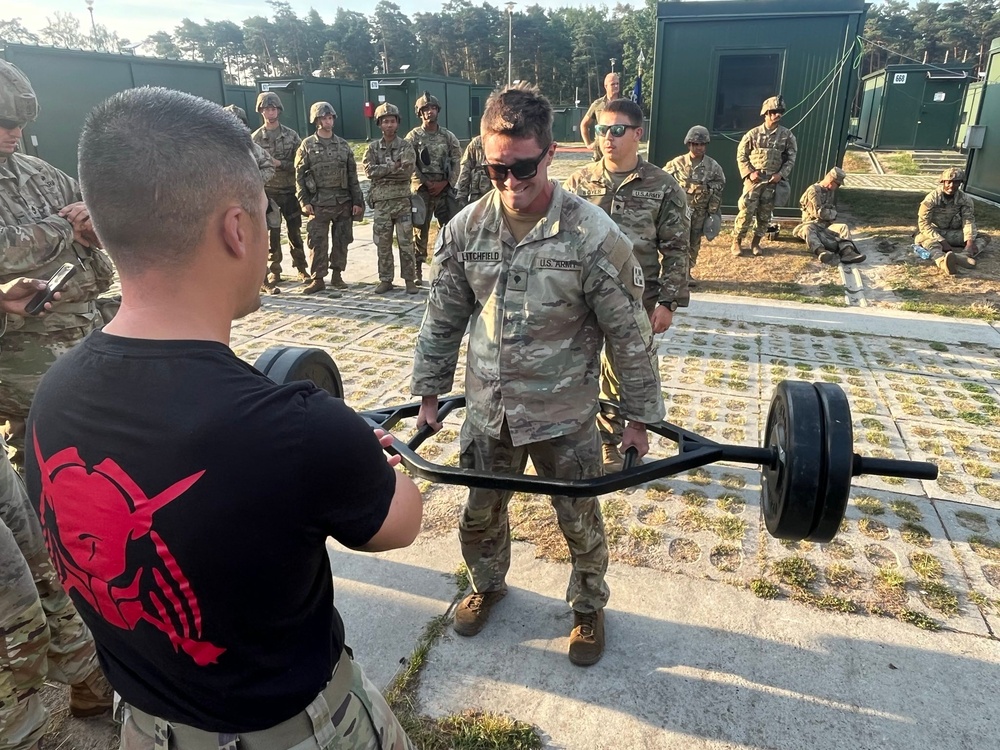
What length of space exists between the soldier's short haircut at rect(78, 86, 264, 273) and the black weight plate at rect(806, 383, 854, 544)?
181 centimetres

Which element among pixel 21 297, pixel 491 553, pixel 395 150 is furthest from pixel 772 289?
pixel 21 297

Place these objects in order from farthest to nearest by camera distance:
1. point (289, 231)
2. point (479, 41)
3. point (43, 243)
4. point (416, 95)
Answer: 1. point (479, 41)
2. point (416, 95)
3. point (289, 231)
4. point (43, 243)

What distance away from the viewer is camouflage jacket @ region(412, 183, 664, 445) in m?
2.54

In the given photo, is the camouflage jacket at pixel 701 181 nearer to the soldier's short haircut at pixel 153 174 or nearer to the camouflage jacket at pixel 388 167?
the camouflage jacket at pixel 388 167

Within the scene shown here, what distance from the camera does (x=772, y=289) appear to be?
9.52 m

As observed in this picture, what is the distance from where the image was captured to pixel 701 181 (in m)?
9.26

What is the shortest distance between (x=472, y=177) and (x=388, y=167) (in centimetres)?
111

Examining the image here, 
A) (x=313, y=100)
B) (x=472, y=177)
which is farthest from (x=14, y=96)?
(x=313, y=100)

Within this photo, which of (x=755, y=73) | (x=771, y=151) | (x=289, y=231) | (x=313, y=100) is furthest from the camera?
(x=313, y=100)

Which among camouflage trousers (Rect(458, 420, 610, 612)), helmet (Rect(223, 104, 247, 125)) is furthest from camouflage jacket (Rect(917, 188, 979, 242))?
camouflage trousers (Rect(458, 420, 610, 612))

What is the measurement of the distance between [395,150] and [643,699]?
7.55 metres

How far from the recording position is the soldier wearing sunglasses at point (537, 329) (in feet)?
8.23

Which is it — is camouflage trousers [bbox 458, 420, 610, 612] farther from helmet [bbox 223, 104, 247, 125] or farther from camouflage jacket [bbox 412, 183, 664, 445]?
helmet [bbox 223, 104, 247, 125]

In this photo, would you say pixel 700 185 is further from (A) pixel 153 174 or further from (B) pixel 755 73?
(A) pixel 153 174
